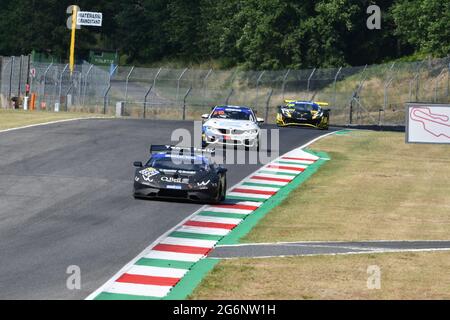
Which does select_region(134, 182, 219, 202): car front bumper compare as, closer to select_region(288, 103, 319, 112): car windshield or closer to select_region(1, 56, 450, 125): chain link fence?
select_region(288, 103, 319, 112): car windshield

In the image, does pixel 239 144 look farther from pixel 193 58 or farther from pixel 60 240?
pixel 193 58

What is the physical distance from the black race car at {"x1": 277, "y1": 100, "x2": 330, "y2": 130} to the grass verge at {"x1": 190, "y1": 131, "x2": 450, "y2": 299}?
691 centimetres

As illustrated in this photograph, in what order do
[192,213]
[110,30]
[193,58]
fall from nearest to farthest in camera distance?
[192,213]
[193,58]
[110,30]

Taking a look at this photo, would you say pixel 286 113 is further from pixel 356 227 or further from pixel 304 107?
pixel 356 227

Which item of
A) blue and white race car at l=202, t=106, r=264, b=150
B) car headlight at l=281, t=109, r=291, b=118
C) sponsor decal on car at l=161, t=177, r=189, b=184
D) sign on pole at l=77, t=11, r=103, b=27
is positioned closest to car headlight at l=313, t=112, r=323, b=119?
car headlight at l=281, t=109, r=291, b=118

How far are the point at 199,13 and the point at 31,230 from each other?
7761 cm

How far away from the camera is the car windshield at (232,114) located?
37.7m

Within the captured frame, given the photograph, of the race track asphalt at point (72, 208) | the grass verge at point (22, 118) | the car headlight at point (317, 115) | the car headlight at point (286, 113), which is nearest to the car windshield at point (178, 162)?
the race track asphalt at point (72, 208)

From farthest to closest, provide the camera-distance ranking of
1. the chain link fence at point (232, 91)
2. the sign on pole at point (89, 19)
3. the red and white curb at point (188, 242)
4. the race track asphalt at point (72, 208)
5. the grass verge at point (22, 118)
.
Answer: the sign on pole at point (89, 19) → the chain link fence at point (232, 91) → the grass verge at point (22, 118) → the race track asphalt at point (72, 208) → the red and white curb at point (188, 242)

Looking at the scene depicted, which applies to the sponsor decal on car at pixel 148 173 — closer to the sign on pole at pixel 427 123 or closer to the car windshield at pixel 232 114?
the car windshield at pixel 232 114

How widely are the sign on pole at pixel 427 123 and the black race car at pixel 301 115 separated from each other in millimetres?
10668

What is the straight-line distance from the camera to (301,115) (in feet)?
157

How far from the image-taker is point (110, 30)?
104875 millimetres
